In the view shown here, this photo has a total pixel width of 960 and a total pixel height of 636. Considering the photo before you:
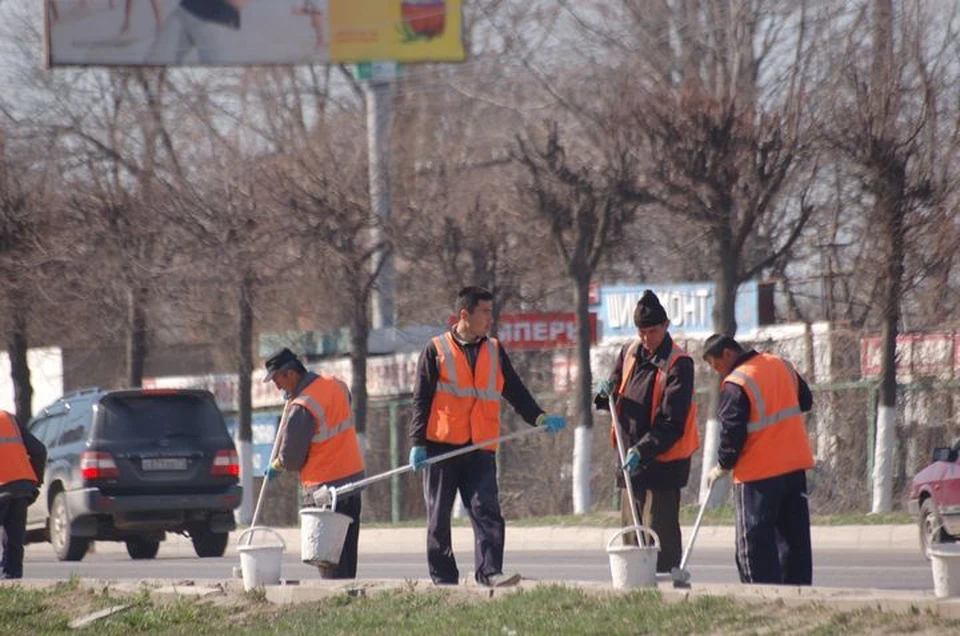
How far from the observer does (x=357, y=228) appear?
2711 centimetres

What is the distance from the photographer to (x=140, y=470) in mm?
19438

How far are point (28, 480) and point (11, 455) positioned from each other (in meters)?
0.22

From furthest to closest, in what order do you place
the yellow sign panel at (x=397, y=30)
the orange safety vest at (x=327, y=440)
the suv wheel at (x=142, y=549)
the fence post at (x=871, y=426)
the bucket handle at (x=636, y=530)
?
1. the yellow sign panel at (x=397, y=30)
2. the fence post at (x=871, y=426)
3. the suv wheel at (x=142, y=549)
4. the orange safety vest at (x=327, y=440)
5. the bucket handle at (x=636, y=530)

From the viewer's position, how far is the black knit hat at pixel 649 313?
11.1 m

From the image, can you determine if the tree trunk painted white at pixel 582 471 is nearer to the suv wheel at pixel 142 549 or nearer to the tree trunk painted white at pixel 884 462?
the tree trunk painted white at pixel 884 462

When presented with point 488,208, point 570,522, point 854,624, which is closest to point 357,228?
point 488,208

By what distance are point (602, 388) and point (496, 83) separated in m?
32.3

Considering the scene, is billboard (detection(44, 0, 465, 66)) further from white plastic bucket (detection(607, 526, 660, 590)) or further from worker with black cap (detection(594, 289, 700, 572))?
white plastic bucket (detection(607, 526, 660, 590))

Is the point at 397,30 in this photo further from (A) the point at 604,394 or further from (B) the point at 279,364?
(A) the point at 604,394

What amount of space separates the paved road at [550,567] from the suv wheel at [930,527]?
8.8 inches

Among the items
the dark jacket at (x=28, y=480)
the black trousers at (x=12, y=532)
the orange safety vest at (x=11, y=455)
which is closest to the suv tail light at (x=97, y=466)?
the dark jacket at (x=28, y=480)

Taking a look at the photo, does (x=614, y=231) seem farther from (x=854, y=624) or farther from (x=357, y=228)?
(x=854, y=624)

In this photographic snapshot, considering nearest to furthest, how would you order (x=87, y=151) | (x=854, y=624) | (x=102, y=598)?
(x=854, y=624) < (x=102, y=598) < (x=87, y=151)

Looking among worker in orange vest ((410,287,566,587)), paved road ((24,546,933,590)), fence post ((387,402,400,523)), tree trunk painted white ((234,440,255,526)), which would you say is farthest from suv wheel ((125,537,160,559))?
worker in orange vest ((410,287,566,587))
